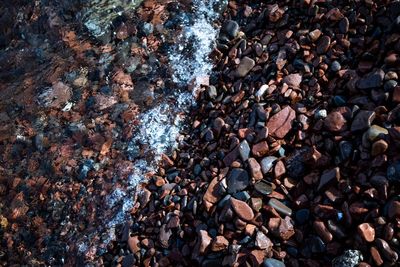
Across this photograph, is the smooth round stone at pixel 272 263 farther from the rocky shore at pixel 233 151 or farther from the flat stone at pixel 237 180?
the flat stone at pixel 237 180

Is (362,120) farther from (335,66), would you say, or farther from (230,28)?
(230,28)

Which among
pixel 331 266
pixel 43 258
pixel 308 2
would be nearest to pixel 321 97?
pixel 308 2

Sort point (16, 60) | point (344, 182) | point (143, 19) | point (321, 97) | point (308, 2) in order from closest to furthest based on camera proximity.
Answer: point (344, 182) → point (321, 97) → point (308, 2) → point (143, 19) → point (16, 60)

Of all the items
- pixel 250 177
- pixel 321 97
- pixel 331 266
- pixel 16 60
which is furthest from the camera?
pixel 16 60

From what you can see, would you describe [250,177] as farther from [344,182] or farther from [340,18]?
[340,18]

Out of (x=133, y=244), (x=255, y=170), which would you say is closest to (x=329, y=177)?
(x=255, y=170)

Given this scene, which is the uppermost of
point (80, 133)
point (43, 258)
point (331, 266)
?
point (331, 266)
